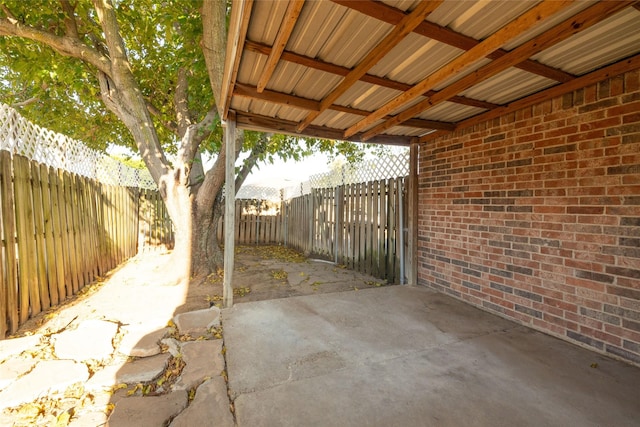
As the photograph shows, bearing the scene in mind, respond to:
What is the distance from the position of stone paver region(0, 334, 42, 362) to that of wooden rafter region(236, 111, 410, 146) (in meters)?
2.96

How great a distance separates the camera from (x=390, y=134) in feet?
13.8

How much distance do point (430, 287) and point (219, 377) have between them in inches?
126

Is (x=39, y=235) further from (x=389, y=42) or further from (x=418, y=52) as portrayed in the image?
(x=418, y=52)

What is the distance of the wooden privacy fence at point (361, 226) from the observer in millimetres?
4555

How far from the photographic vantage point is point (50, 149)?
3.52 metres

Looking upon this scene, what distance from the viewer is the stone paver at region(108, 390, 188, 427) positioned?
1.53 metres

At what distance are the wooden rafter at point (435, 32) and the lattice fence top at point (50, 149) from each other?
335 cm

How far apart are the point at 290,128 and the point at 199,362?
2913 mm

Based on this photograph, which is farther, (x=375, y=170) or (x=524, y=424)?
(x=375, y=170)

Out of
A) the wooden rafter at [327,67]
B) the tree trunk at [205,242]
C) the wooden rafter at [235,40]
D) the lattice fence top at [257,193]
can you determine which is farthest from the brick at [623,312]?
the lattice fence top at [257,193]

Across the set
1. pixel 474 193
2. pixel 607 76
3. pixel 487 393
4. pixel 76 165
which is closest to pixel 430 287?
pixel 474 193

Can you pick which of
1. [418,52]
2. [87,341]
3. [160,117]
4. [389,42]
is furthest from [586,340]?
[160,117]

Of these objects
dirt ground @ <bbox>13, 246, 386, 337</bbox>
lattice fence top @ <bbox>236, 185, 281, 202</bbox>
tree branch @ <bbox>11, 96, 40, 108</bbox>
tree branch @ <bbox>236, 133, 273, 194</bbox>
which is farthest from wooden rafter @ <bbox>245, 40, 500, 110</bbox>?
lattice fence top @ <bbox>236, 185, 281, 202</bbox>

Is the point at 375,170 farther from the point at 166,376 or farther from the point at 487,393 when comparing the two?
the point at 166,376
